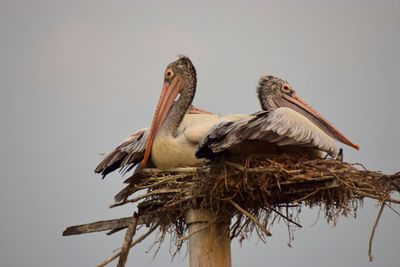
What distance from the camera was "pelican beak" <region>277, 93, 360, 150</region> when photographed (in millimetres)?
8766

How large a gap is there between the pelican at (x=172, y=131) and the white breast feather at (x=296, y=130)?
2.95 ft

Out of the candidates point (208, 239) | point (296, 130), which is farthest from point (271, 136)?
point (208, 239)

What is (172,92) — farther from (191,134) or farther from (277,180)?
(277,180)

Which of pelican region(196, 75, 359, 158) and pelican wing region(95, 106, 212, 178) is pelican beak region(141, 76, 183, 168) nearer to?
pelican wing region(95, 106, 212, 178)

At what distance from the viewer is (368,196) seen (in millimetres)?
7098

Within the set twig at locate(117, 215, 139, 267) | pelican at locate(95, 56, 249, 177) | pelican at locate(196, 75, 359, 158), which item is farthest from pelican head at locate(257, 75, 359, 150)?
twig at locate(117, 215, 139, 267)

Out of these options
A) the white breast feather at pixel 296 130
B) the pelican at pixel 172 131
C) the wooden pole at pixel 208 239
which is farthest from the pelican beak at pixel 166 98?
the wooden pole at pixel 208 239

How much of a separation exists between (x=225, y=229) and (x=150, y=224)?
3.14 ft

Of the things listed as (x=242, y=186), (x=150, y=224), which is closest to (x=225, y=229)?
(x=242, y=186)

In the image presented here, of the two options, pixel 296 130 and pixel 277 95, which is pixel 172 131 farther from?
pixel 296 130

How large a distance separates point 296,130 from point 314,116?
1.54m

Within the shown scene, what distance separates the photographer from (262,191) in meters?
7.18

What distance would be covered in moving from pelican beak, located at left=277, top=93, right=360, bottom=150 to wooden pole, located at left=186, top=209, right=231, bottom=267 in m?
2.05

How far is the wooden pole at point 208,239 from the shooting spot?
23.1ft
